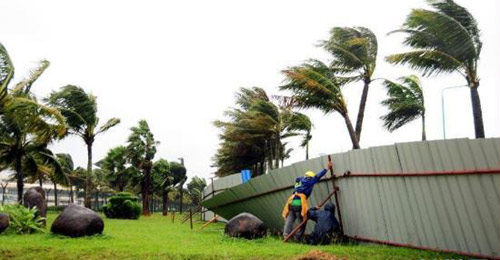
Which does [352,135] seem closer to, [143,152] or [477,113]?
A: [477,113]

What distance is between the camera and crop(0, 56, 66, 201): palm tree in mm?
15008

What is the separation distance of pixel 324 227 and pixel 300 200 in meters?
1.03

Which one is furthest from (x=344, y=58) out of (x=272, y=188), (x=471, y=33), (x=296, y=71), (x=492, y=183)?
(x=492, y=183)

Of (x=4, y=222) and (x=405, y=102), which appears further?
(x=405, y=102)

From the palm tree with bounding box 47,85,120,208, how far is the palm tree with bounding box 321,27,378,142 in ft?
53.3

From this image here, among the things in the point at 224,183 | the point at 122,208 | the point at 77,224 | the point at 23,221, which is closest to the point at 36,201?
the point at 23,221

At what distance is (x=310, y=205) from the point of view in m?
10.9

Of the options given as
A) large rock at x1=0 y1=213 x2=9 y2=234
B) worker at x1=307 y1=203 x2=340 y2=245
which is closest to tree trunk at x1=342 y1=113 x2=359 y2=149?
worker at x1=307 y1=203 x2=340 y2=245

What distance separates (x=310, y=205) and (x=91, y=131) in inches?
804

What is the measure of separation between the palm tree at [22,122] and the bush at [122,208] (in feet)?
22.1

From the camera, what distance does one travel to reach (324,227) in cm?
912

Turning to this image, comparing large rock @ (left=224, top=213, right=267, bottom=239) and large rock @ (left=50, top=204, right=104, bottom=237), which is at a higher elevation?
large rock @ (left=50, top=204, right=104, bottom=237)

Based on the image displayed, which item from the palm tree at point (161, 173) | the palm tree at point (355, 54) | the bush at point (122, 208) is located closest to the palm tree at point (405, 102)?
the palm tree at point (355, 54)

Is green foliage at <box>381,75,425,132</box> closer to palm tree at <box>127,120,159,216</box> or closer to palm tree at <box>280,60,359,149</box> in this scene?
palm tree at <box>280,60,359,149</box>
